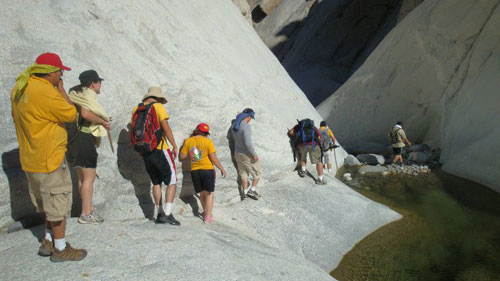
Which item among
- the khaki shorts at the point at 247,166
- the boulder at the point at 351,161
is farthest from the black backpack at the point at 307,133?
the boulder at the point at 351,161

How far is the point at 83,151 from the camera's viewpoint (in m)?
4.13

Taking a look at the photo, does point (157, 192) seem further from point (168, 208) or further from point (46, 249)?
point (46, 249)

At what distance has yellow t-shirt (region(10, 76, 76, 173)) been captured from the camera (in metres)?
2.91

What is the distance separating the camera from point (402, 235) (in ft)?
20.0

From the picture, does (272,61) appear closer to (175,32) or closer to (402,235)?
(175,32)

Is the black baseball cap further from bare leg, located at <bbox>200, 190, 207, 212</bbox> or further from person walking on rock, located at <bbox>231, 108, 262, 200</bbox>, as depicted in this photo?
person walking on rock, located at <bbox>231, 108, 262, 200</bbox>

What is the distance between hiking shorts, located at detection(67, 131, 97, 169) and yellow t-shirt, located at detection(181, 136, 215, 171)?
4.54 ft

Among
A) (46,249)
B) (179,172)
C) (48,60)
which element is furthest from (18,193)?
(179,172)

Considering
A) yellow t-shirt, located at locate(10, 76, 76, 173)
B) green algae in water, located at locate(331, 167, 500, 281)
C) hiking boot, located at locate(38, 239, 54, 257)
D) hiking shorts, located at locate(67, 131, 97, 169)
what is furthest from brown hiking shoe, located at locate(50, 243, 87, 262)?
green algae in water, located at locate(331, 167, 500, 281)

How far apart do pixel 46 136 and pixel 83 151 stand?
1.18 metres

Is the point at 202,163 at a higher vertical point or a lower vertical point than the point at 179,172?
higher

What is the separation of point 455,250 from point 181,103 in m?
5.40

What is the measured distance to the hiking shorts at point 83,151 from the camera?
162 inches

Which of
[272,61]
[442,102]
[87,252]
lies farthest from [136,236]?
[442,102]
